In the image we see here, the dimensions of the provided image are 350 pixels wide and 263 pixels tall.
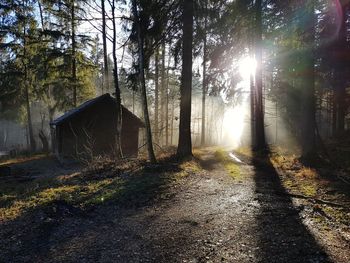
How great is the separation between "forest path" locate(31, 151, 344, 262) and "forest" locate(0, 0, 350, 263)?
3 centimetres

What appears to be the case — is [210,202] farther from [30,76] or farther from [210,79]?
[30,76]

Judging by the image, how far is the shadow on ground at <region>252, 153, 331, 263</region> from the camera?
15.8ft

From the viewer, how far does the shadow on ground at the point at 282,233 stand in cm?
482

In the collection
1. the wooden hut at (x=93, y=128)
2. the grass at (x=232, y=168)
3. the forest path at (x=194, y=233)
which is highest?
the wooden hut at (x=93, y=128)

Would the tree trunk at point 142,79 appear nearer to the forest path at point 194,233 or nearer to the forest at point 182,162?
the forest at point 182,162

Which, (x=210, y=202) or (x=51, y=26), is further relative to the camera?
(x=51, y=26)

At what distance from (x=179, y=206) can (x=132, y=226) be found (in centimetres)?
160

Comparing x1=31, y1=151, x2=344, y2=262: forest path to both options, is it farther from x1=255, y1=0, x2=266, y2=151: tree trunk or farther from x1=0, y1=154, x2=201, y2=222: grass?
x1=255, y1=0, x2=266, y2=151: tree trunk

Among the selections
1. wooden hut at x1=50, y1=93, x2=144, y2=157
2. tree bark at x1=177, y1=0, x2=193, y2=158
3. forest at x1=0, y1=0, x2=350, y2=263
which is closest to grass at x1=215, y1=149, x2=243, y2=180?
forest at x1=0, y1=0, x2=350, y2=263

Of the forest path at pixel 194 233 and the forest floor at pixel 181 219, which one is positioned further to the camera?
the forest floor at pixel 181 219

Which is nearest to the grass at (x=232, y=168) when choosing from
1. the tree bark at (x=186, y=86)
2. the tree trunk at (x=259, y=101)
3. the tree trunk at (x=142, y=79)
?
the tree bark at (x=186, y=86)

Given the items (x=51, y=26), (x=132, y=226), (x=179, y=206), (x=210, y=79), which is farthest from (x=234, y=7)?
(x=51, y=26)

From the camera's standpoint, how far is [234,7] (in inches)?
617

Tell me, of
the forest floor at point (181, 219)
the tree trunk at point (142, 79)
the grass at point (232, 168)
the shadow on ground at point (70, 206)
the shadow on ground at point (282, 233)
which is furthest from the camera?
the tree trunk at point (142, 79)
